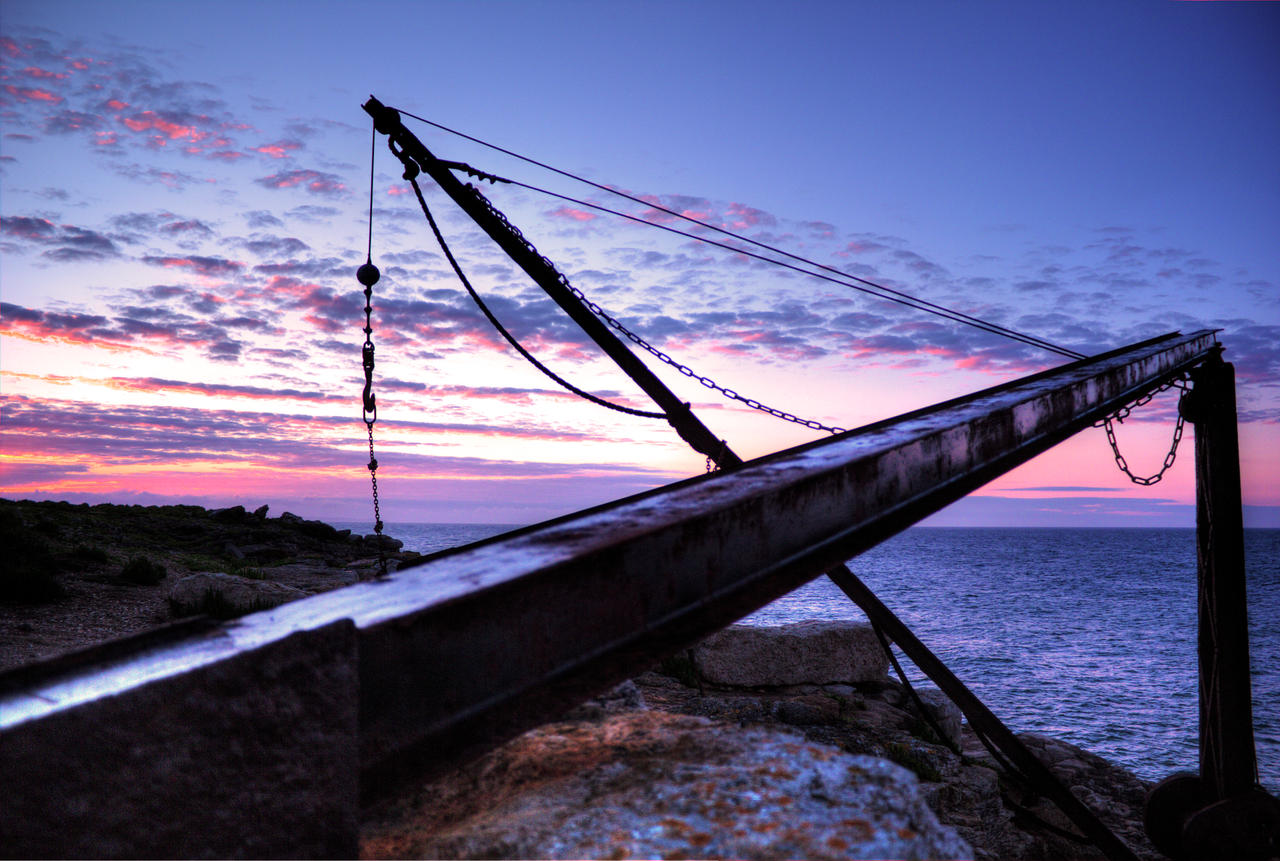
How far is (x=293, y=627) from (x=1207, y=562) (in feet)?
27.4

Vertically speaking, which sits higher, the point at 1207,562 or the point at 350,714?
the point at 350,714

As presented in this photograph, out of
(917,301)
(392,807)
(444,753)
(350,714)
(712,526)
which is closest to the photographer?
(350,714)

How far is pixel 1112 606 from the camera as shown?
46281 millimetres

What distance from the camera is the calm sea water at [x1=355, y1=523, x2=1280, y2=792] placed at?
714 inches

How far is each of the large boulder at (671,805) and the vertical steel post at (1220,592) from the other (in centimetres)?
675

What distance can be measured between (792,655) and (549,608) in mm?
9071

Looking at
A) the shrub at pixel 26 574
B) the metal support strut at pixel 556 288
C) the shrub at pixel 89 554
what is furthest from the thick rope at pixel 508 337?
the shrub at pixel 89 554

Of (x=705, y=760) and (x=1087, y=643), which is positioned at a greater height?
(x=705, y=760)

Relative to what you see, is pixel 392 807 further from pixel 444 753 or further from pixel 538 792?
pixel 444 753

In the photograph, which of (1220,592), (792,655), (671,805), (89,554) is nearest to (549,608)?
(671,805)

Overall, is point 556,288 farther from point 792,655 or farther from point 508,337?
point 792,655

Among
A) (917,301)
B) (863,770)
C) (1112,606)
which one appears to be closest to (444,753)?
(863,770)

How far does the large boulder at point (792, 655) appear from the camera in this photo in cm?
934

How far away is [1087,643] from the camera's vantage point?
108ft
